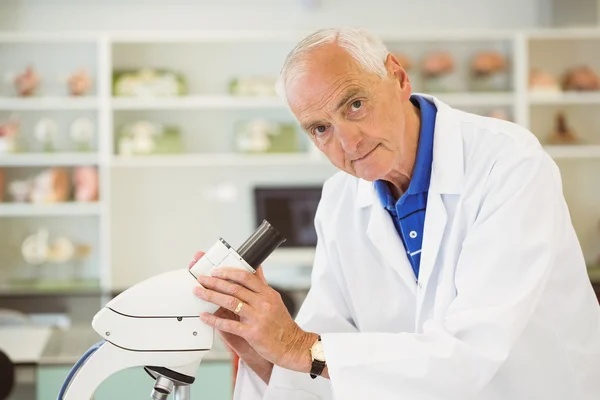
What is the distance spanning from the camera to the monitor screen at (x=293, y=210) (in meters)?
5.14

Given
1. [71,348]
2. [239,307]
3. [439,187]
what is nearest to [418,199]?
[439,187]

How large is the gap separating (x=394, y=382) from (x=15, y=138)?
424 cm

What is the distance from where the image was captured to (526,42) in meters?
5.09

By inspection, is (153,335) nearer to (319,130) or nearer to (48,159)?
(319,130)

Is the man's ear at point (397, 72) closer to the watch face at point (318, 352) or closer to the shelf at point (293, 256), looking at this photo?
the watch face at point (318, 352)

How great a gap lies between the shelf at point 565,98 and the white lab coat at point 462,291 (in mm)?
3702

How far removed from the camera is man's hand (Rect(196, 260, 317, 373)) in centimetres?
119

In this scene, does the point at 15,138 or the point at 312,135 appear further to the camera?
the point at 15,138

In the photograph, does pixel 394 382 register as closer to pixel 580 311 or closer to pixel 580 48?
pixel 580 311

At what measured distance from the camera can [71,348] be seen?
8.89 ft

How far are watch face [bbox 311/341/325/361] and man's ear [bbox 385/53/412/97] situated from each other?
449 mm

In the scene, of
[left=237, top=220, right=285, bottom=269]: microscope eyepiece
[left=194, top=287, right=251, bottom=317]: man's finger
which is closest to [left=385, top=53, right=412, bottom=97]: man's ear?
[left=237, top=220, right=285, bottom=269]: microscope eyepiece

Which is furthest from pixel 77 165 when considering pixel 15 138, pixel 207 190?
pixel 207 190

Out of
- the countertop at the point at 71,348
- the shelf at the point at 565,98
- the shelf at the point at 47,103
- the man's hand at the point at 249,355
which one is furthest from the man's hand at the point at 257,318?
the shelf at the point at 565,98
